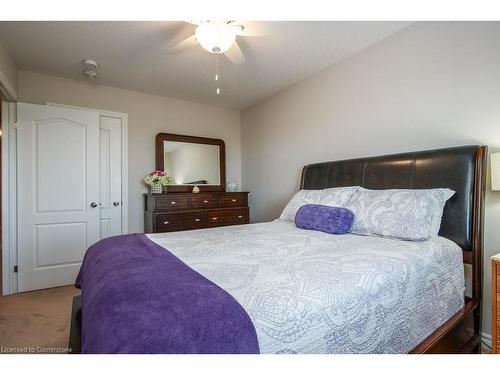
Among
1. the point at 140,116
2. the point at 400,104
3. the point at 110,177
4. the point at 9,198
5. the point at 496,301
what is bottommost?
the point at 496,301

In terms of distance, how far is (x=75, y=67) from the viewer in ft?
9.00

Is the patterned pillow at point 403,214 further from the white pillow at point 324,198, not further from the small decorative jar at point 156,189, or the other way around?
the small decorative jar at point 156,189

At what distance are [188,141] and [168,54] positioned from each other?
1.46m

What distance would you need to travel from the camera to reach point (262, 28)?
81.9 inches

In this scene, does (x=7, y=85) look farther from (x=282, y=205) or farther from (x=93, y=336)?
(x=282, y=205)

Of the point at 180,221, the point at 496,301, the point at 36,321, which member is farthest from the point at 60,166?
the point at 496,301

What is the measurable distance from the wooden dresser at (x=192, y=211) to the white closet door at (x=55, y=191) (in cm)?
66

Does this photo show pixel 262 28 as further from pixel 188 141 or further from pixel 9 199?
pixel 9 199

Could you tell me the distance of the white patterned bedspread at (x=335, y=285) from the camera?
0.77 metres

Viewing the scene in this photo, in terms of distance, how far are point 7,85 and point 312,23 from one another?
9.46ft

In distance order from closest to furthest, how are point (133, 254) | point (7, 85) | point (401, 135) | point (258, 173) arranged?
point (133, 254), point (401, 135), point (7, 85), point (258, 173)

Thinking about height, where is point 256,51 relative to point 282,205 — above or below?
above

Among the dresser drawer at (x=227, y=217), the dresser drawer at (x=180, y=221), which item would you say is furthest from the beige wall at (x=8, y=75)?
A: the dresser drawer at (x=227, y=217)
